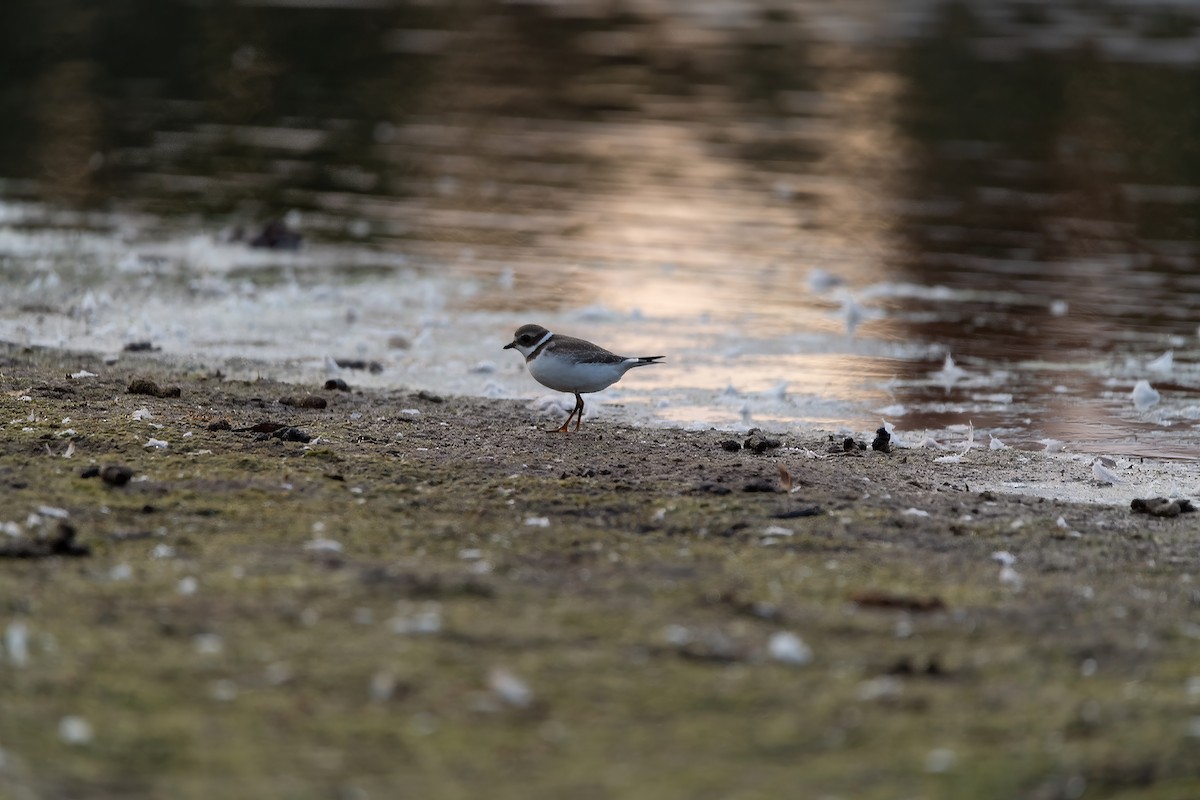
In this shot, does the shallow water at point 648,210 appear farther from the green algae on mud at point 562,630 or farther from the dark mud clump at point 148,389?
the green algae on mud at point 562,630

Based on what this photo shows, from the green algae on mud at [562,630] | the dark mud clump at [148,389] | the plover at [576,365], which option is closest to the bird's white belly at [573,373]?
the plover at [576,365]

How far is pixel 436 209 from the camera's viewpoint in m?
17.4

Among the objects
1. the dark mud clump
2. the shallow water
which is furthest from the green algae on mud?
the shallow water

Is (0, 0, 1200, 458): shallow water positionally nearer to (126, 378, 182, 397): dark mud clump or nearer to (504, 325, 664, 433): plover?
(504, 325, 664, 433): plover

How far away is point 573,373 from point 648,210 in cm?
932

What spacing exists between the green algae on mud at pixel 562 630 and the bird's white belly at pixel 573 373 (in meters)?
0.96

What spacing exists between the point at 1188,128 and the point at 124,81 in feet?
55.4

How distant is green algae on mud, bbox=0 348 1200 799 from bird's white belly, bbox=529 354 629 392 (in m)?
0.96

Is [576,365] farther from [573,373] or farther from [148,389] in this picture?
[148,389]

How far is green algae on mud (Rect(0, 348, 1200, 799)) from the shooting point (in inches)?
167

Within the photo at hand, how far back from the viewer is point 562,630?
16.6 feet

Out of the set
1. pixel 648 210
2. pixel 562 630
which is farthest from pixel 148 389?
pixel 648 210

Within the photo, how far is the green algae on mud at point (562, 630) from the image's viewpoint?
167 inches

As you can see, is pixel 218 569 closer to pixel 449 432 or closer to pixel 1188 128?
pixel 449 432
